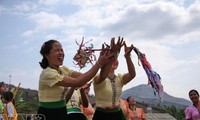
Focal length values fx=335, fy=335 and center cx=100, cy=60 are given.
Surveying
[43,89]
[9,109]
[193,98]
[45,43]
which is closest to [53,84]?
[43,89]

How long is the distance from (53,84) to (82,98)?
182cm

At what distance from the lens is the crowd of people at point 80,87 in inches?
118

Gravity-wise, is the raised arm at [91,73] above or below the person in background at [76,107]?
above

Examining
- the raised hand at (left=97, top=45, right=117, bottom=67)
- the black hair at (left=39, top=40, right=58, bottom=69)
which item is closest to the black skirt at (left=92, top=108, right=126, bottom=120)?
the black hair at (left=39, top=40, right=58, bottom=69)

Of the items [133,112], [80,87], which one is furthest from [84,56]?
[133,112]

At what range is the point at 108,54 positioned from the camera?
2967 millimetres

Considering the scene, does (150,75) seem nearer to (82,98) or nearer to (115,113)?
(115,113)

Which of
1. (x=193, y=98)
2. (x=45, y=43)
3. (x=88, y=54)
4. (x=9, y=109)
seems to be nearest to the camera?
(x=45, y=43)

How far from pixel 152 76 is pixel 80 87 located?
914 mm

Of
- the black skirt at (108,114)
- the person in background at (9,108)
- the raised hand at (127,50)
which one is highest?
the raised hand at (127,50)

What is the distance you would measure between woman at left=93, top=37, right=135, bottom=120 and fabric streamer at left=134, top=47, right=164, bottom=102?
0.15 meters

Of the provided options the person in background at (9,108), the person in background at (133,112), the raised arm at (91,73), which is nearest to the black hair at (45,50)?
the raised arm at (91,73)

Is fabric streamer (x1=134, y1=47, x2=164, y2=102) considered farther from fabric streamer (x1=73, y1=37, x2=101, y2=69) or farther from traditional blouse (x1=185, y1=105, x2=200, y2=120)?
traditional blouse (x1=185, y1=105, x2=200, y2=120)

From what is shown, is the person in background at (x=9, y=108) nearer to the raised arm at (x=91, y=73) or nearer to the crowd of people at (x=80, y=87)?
the crowd of people at (x=80, y=87)
